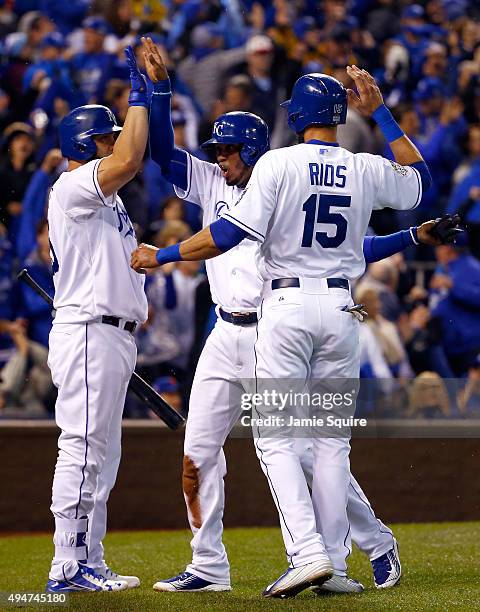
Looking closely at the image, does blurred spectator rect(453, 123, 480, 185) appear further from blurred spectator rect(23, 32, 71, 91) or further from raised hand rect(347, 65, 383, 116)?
raised hand rect(347, 65, 383, 116)

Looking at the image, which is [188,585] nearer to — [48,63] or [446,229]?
[446,229]

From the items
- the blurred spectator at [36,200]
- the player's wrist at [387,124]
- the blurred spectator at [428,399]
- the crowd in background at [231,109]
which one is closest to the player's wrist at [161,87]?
the player's wrist at [387,124]

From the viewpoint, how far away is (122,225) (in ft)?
18.3

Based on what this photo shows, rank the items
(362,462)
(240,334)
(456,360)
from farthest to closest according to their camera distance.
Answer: (456,360) → (362,462) → (240,334)

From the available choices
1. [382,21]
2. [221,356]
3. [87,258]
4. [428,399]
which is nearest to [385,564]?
[221,356]

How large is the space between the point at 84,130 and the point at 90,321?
0.91 m

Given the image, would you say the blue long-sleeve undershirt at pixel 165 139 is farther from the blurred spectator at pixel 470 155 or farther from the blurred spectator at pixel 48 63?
the blurred spectator at pixel 470 155

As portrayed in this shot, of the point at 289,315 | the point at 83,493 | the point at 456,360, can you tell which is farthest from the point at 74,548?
the point at 456,360

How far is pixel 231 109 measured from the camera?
36.3 feet

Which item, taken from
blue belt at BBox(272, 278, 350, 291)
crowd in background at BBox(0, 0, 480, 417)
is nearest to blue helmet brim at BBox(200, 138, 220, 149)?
blue belt at BBox(272, 278, 350, 291)

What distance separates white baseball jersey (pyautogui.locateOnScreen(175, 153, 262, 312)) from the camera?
553cm

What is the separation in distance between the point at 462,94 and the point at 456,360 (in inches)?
139

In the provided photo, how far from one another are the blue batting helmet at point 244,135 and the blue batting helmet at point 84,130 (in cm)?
49

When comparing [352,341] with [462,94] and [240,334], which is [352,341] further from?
[462,94]
